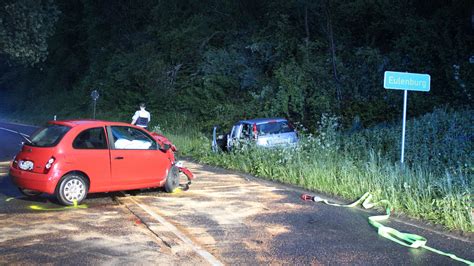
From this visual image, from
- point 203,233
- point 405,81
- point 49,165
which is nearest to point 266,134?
point 405,81

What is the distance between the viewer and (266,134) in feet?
54.1

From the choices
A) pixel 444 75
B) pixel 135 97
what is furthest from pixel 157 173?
pixel 135 97

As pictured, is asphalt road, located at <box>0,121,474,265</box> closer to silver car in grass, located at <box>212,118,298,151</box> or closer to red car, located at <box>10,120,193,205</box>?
red car, located at <box>10,120,193,205</box>

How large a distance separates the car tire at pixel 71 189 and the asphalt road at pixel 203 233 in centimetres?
27

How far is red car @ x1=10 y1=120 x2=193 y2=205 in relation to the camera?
906 cm

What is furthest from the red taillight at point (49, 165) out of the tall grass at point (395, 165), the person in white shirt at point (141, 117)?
the person in white shirt at point (141, 117)

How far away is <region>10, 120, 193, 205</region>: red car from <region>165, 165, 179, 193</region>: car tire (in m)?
0.20

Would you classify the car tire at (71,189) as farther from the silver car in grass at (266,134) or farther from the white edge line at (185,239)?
the silver car in grass at (266,134)

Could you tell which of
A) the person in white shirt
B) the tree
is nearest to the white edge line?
the person in white shirt

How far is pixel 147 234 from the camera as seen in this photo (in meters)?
7.34

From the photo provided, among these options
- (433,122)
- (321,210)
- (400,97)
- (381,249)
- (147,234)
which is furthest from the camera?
(400,97)

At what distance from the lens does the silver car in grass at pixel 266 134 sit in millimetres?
16172

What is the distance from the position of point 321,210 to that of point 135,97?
103ft

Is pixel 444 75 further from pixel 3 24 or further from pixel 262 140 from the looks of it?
pixel 3 24
